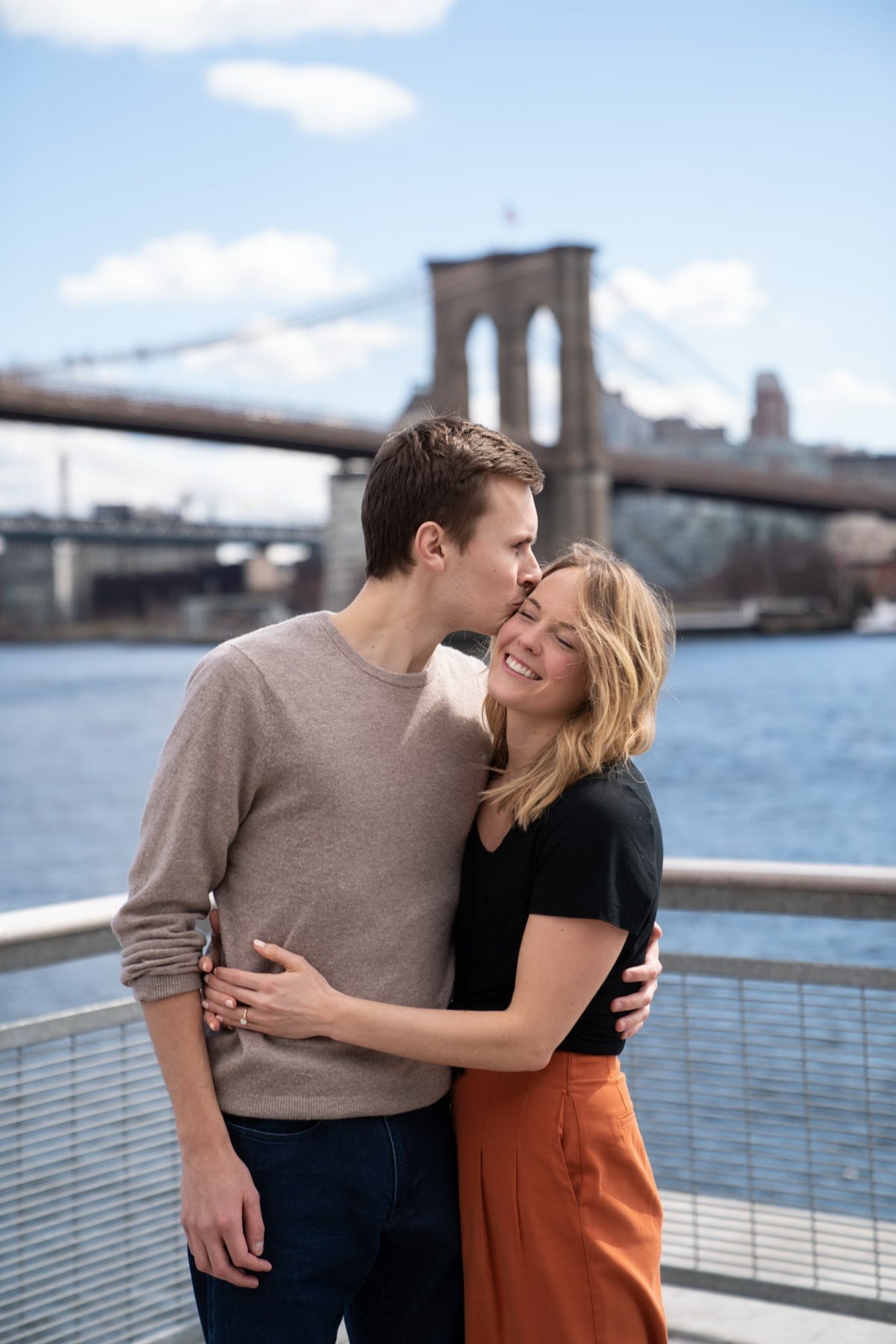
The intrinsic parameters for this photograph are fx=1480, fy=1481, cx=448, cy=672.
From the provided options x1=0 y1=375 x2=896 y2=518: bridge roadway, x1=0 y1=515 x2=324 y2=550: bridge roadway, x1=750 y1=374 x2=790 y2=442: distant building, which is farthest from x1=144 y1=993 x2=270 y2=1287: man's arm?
x1=750 y1=374 x2=790 y2=442: distant building

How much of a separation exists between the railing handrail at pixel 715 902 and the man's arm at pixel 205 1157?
41 cm

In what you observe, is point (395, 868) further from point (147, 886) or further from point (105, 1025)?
point (105, 1025)

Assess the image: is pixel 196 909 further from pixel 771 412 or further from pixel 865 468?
pixel 771 412

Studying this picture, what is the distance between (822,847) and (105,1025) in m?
14.7

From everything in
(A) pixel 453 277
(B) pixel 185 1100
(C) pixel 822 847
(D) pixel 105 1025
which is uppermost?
(A) pixel 453 277

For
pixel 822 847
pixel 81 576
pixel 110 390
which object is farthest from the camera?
pixel 81 576

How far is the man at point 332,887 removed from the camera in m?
1.17

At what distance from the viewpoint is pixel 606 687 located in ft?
4.03

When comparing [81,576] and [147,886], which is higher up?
[147,886]

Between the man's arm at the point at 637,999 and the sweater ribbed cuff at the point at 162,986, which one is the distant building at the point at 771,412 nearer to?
the man's arm at the point at 637,999

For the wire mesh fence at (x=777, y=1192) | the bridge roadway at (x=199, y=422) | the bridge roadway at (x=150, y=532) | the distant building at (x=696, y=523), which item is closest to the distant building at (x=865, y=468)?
the distant building at (x=696, y=523)

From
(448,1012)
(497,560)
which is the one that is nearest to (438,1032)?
(448,1012)

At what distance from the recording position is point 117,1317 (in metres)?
1.69

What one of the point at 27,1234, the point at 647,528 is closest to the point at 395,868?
the point at 27,1234
